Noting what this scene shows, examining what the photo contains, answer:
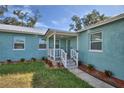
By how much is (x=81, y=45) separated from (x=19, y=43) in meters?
6.11

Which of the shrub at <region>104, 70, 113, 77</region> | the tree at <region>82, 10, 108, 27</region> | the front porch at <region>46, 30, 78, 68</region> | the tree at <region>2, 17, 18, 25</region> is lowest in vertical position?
the shrub at <region>104, 70, 113, 77</region>

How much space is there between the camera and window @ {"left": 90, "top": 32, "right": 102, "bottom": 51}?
973 centimetres

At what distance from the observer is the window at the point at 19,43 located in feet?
47.1

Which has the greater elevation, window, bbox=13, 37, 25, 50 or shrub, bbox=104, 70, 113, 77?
window, bbox=13, 37, 25, 50

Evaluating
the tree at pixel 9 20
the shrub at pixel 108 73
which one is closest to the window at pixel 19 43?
the shrub at pixel 108 73

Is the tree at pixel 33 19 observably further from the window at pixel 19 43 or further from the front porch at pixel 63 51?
the window at pixel 19 43

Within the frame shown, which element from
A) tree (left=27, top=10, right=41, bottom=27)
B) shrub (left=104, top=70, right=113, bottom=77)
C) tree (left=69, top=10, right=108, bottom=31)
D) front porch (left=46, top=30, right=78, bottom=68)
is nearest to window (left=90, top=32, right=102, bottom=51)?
front porch (left=46, top=30, right=78, bottom=68)

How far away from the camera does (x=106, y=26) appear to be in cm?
883

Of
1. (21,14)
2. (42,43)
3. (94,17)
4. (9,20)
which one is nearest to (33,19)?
(21,14)

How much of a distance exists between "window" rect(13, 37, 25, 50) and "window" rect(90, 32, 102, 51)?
23.6ft

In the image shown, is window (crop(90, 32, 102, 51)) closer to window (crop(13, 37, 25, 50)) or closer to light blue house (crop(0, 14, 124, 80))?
light blue house (crop(0, 14, 124, 80))

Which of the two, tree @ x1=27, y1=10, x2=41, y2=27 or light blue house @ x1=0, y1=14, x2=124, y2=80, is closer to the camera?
light blue house @ x1=0, y1=14, x2=124, y2=80
